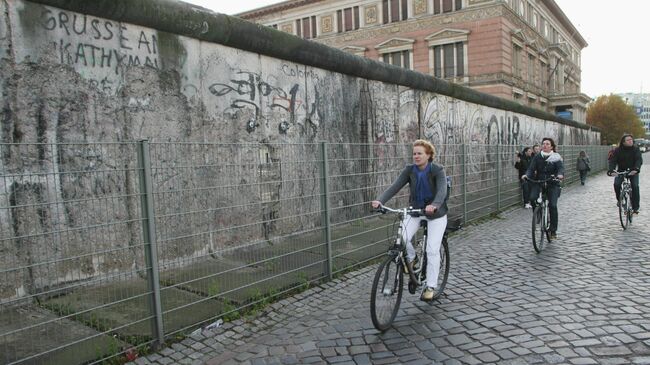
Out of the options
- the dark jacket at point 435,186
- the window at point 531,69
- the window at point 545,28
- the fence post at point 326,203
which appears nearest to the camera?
the dark jacket at point 435,186

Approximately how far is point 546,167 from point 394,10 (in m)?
41.4

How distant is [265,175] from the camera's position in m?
5.22

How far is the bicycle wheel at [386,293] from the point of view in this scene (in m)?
4.14

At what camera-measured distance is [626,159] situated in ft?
30.3

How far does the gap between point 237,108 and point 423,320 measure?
4.09 m

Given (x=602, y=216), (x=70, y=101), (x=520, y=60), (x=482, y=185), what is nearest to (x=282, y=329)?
(x=70, y=101)

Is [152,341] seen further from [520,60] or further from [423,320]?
[520,60]

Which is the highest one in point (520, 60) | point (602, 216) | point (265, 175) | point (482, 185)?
point (520, 60)

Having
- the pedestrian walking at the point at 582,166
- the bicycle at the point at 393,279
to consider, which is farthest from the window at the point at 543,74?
A: the bicycle at the point at 393,279

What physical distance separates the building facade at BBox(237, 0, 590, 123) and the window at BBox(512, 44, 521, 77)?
9cm

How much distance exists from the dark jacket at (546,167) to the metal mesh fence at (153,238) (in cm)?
310

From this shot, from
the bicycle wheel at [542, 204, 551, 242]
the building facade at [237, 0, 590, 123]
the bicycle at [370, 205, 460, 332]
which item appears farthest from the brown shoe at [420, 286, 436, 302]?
the building facade at [237, 0, 590, 123]

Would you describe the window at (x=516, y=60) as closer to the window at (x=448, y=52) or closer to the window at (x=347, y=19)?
the window at (x=448, y=52)

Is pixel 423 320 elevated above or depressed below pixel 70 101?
below
